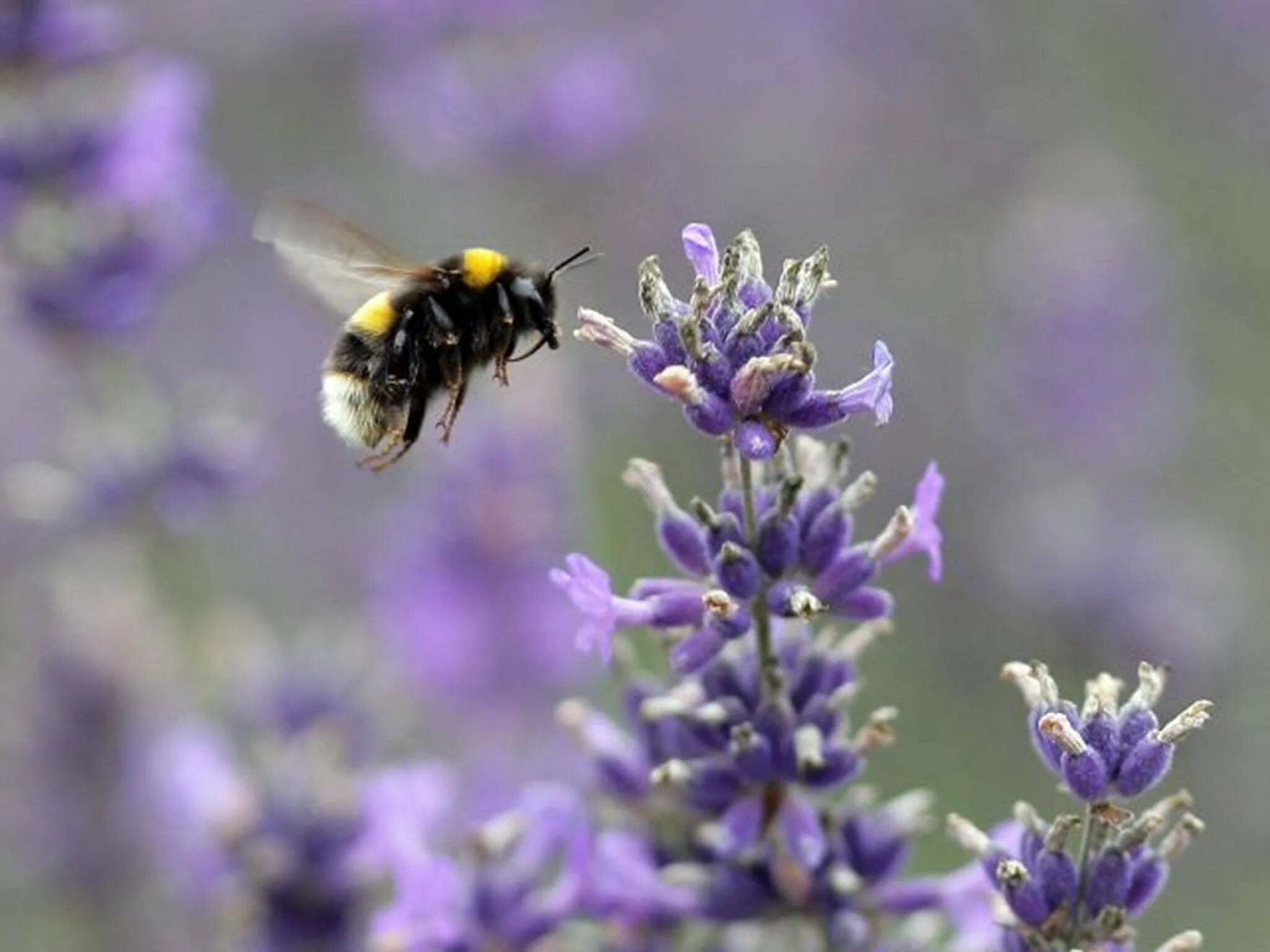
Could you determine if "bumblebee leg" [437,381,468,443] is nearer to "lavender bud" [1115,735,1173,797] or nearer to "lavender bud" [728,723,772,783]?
"lavender bud" [728,723,772,783]

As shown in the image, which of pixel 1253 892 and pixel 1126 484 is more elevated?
pixel 1126 484

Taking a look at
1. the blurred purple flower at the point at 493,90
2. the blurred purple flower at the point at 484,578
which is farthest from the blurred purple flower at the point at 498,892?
the blurred purple flower at the point at 493,90

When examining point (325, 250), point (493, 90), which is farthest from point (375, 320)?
point (493, 90)

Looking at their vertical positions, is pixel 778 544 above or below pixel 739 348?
below

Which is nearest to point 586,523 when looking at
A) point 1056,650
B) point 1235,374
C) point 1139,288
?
point 1056,650

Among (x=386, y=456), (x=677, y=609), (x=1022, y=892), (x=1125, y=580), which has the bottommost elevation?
(x=1022, y=892)

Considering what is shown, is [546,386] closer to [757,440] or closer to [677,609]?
[677,609]

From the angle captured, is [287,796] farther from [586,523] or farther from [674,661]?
[586,523]
